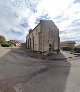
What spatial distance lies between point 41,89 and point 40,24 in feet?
89.3

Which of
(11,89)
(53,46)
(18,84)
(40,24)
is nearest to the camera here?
(11,89)

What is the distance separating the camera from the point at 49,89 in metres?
7.80

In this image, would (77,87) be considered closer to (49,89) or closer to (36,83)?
(49,89)

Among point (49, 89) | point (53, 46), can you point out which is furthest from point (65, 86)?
point (53, 46)

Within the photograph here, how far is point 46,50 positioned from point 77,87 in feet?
84.2

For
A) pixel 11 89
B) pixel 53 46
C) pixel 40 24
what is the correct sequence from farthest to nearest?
pixel 53 46, pixel 40 24, pixel 11 89

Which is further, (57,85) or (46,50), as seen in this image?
(46,50)

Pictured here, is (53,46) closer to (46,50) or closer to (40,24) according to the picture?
(46,50)

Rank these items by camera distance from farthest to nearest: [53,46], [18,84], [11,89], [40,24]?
1. [53,46]
2. [40,24]
3. [18,84]
4. [11,89]

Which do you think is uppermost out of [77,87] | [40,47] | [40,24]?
[40,24]

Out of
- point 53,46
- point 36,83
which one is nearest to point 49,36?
point 53,46

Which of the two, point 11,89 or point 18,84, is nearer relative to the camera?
point 11,89

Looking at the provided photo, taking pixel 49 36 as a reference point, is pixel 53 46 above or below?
below

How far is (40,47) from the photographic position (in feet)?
113
